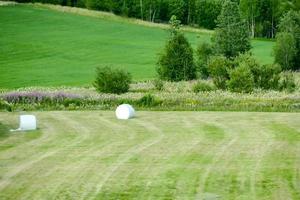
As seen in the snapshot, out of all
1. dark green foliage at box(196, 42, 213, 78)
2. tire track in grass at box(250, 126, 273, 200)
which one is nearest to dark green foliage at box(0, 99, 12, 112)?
tire track in grass at box(250, 126, 273, 200)

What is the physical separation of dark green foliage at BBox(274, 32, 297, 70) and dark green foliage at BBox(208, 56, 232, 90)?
1657 cm

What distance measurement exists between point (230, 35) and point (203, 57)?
349 centimetres

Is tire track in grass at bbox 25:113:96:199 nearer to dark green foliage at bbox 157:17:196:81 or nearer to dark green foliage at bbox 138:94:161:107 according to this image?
dark green foliage at bbox 138:94:161:107

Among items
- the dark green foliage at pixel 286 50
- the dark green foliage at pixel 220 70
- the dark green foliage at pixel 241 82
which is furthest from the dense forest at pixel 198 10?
the dark green foliage at pixel 241 82

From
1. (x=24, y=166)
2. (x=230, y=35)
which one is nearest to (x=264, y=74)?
(x=230, y=35)

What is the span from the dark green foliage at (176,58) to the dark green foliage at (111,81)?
9.32 metres

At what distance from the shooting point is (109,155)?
19281 mm

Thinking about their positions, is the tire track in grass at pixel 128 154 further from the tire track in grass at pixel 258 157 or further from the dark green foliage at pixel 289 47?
the dark green foliage at pixel 289 47

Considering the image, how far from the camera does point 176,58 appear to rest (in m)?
52.9

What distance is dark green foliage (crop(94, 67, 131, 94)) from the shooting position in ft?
141

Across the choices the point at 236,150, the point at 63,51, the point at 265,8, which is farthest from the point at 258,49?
the point at 236,150

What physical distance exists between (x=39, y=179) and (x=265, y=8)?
4235 inches

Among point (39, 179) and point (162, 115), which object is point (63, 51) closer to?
point (162, 115)

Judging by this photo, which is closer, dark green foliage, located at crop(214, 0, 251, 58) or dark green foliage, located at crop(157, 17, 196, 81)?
dark green foliage, located at crop(157, 17, 196, 81)
